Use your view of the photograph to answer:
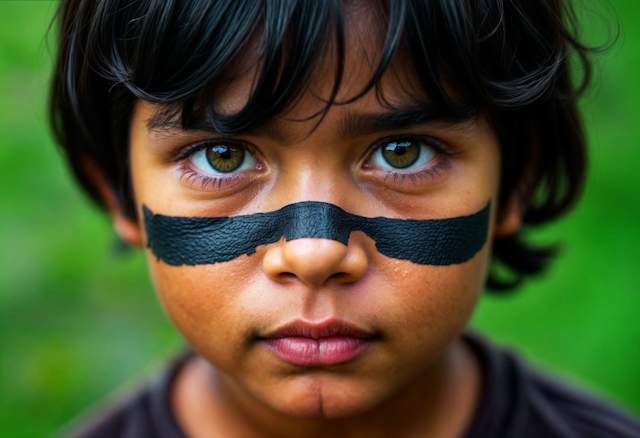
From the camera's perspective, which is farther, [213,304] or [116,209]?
[116,209]

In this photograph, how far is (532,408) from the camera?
1881 millimetres

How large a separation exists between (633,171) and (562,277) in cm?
89

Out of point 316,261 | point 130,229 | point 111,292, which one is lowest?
point 111,292

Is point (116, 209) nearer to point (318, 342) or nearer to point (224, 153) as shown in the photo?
point (224, 153)

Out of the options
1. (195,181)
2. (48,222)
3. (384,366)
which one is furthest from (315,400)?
(48,222)

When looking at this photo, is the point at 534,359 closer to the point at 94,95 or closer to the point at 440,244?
the point at 440,244

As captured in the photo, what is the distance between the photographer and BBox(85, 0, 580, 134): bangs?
1278 mm

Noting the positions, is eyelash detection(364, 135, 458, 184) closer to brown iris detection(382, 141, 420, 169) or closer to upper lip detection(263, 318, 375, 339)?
brown iris detection(382, 141, 420, 169)

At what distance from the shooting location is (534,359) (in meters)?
3.18

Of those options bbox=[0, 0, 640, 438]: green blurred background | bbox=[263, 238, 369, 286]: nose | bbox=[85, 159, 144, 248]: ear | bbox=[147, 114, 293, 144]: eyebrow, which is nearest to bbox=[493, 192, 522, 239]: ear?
bbox=[263, 238, 369, 286]: nose

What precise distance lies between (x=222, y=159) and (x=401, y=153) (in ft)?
1.40

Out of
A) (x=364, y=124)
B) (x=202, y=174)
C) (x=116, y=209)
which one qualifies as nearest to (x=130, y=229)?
(x=116, y=209)

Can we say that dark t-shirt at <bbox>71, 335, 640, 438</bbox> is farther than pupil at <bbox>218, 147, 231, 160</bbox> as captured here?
Yes

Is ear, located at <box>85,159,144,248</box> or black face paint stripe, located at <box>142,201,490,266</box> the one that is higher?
black face paint stripe, located at <box>142,201,490,266</box>
